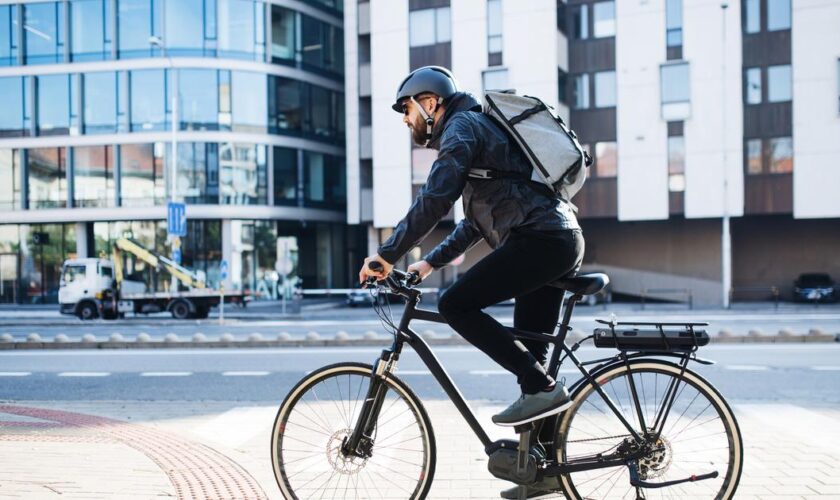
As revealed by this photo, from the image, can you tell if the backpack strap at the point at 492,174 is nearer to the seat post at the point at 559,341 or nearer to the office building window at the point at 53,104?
the seat post at the point at 559,341

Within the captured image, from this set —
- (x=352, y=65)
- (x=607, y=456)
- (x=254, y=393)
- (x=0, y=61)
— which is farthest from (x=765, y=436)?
(x=0, y=61)

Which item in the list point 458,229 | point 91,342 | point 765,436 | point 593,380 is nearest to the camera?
point 593,380

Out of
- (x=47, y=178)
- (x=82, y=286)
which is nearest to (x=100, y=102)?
(x=47, y=178)

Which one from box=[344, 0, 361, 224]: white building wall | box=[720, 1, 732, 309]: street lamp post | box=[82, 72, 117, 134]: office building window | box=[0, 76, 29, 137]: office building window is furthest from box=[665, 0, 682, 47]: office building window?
box=[0, 76, 29, 137]: office building window

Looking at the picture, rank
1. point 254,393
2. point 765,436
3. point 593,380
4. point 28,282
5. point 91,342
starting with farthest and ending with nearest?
point 28,282 < point 91,342 < point 254,393 < point 765,436 < point 593,380

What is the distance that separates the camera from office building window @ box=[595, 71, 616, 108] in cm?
3303

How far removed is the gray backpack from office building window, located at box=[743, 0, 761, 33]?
3252cm

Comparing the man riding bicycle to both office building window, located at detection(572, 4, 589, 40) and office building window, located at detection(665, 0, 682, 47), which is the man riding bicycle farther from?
office building window, located at detection(572, 4, 589, 40)

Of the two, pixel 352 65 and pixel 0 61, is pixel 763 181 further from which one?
pixel 0 61

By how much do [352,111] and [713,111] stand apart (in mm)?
16900

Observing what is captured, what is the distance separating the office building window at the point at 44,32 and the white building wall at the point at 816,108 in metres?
35.8

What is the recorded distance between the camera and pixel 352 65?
37.1 meters

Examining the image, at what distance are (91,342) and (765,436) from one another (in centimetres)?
1232

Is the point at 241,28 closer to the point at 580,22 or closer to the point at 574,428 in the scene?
the point at 580,22
